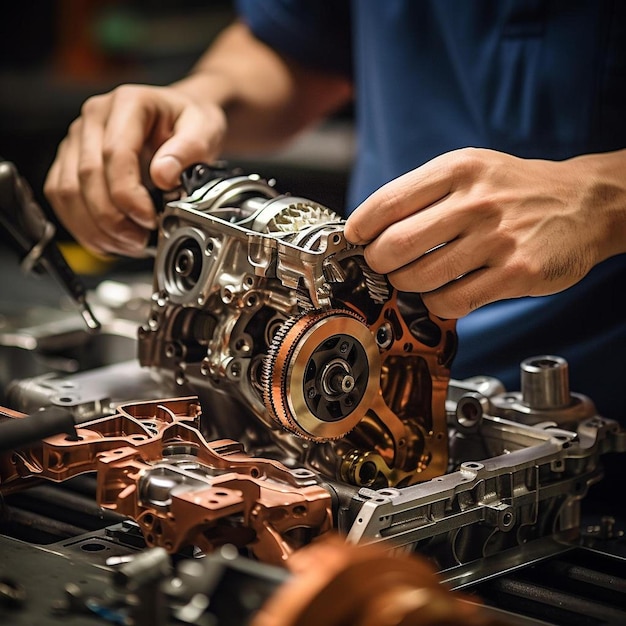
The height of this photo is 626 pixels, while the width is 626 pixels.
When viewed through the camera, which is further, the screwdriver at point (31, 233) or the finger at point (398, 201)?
the screwdriver at point (31, 233)

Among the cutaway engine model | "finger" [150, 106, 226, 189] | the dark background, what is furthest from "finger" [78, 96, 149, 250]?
the dark background

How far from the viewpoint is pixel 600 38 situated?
2.21 metres

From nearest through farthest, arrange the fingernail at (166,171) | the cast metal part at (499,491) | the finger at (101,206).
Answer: the cast metal part at (499,491)
the fingernail at (166,171)
the finger at (101,206)

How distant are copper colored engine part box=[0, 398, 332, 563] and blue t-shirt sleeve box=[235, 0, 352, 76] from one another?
1.38m

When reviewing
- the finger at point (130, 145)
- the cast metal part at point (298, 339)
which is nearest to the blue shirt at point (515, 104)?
the finger at point (130, 145)

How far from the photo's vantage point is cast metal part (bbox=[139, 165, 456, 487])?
1.56m

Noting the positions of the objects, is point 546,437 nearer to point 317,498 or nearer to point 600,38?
point 317,498

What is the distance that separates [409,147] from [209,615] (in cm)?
156

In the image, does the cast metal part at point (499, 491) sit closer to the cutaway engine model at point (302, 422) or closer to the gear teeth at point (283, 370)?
the cutaway engine model at point (302, 422)

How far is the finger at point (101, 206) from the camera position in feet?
6.90

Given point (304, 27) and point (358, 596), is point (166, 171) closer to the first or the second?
point (304, 27)

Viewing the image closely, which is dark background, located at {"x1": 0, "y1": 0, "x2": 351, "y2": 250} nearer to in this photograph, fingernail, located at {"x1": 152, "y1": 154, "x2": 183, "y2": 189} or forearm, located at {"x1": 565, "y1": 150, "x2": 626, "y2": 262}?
fingernail, located at {"x1": 152, "y1": 154, "x2": 183, "y2": 189}

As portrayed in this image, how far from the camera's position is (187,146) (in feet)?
6.82

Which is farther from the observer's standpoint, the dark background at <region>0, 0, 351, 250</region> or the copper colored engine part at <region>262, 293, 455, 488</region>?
the dark background at <region>0, 0, 351, 250</region>
